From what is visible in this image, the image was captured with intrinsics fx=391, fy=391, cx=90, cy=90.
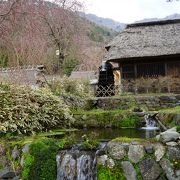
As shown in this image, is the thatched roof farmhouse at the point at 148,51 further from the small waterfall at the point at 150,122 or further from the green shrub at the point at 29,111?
the green shrub at the point at 29,111

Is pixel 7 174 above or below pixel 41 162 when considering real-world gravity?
below

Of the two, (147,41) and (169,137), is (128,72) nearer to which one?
(147,41)

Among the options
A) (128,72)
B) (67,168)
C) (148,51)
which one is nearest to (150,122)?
(67,168)

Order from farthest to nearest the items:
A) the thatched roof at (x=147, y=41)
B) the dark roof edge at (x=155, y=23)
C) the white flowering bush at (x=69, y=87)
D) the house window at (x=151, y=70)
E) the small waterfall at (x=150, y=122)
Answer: the dark roof edge at (x=155, y=23)
the house window at (x=151, y=70)
the thatched roof at (x=147, y=41)
the white flowering bush at (x=69, y=87)
the small waterfall at (x=150, y=122)

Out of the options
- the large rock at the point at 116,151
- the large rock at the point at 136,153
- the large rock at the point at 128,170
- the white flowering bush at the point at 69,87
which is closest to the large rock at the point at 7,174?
the large rock at the point at 116,151

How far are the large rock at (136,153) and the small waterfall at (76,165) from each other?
963 mm

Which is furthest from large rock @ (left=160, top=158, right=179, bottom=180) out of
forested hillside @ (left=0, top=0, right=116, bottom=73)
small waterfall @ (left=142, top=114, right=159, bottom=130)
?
forested hillside @ (left=0, top=0, right=116, bottom=73)

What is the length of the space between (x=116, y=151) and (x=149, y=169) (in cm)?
89

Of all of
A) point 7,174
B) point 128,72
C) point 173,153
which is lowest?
point 7,174

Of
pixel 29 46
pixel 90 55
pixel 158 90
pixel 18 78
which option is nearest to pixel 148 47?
pixel 158 90

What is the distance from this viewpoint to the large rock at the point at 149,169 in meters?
9.25

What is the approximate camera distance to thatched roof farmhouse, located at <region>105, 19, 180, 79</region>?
24.5 meters

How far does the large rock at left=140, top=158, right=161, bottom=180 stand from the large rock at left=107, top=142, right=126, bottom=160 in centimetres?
51

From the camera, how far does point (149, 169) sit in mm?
9281
